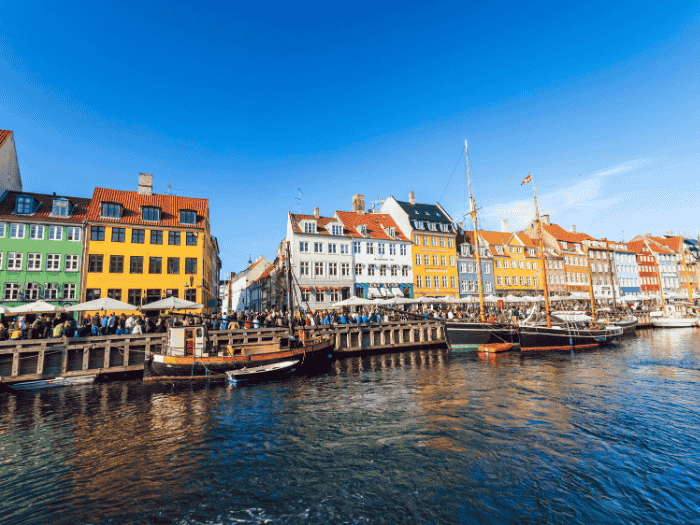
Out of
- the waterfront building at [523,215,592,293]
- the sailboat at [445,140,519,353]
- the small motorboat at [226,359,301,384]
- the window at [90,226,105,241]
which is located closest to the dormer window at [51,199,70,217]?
the window at [90,226,105,241]

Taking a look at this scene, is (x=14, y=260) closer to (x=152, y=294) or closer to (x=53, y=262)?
(x=53, y=262)

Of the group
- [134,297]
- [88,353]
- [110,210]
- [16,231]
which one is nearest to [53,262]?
[16,231]

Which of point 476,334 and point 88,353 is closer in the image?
point 88,353

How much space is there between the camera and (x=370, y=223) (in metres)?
53.0

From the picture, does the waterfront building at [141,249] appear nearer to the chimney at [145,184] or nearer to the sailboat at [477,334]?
the chimney at [145,184]

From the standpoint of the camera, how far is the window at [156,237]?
37625mm

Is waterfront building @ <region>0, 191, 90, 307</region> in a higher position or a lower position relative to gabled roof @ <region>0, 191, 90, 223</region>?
lower

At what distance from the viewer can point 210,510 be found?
7207 millimetres

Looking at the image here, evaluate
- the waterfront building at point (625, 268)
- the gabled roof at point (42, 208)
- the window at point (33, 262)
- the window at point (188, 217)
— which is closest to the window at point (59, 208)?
the gabled roof at point (42, 208)

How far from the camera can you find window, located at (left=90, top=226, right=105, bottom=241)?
35.4 meters

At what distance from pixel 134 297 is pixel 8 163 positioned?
59.5ft

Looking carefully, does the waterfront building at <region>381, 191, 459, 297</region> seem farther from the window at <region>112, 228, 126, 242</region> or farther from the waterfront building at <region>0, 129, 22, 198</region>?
the waterfront building at <region>0, 129, 22, 198</region>

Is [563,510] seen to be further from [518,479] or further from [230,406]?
[230,406]

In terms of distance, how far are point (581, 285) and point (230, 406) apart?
74.5 metres
